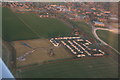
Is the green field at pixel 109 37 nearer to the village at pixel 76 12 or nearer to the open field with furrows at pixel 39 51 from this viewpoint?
the village at pixel 76 12

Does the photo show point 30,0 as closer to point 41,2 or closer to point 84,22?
point 41,2

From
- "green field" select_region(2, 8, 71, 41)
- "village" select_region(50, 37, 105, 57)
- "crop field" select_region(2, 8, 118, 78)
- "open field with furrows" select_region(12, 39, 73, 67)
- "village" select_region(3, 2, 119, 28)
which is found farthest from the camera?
"village" select_region(3, 2, 119, 28)

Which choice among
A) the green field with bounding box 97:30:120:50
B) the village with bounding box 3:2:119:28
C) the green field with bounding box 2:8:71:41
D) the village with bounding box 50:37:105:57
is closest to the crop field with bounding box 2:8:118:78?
the green field with bounding box 2:8:71:41

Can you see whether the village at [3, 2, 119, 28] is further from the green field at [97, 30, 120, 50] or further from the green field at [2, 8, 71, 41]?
the green field at [2, 8, 71, 41]

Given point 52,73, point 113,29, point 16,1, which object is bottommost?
point 52,73

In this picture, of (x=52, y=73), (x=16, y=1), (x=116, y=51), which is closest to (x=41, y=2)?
(x=16, y=1)

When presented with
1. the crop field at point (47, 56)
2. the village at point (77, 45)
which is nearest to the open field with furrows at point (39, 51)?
the crop field at point (47, 56)
